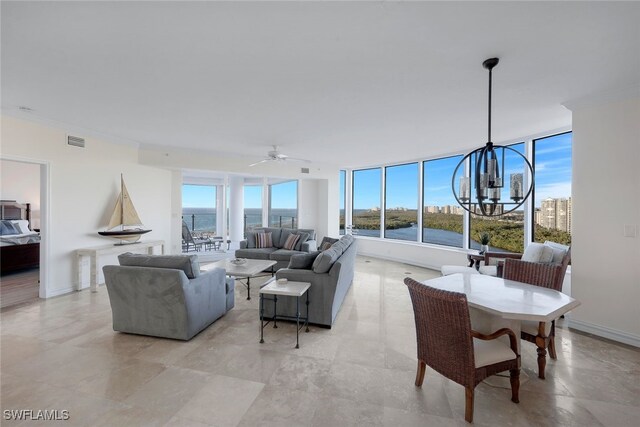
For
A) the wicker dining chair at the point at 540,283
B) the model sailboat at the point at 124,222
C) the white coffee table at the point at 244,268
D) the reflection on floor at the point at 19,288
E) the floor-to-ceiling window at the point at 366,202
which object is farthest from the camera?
the floor-to-ceiling window at the point at 366,202

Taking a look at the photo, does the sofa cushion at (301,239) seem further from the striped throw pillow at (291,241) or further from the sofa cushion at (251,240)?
the sofa cushion at (251,240)

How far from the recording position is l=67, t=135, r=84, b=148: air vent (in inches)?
175

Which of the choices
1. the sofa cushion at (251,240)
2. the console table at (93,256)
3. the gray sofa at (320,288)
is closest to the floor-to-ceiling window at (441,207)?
the gray sofa at (320,288)

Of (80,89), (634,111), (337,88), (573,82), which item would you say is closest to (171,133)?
(80,89)

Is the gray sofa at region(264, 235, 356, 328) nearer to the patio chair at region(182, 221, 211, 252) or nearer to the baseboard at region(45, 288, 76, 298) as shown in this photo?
the baseboard at region(45, 288, 76, 298)

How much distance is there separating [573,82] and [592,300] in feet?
8.08

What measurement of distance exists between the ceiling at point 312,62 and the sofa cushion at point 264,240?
2888mm

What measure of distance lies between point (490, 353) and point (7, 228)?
30.3 feet

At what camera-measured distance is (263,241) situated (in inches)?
252

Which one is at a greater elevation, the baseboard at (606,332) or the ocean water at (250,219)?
the ocean water at (250,219)

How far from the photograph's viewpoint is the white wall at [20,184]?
22.4ft

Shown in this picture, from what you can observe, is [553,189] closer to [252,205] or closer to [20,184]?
[252,205]

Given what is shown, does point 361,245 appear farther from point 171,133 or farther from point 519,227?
point 171,133

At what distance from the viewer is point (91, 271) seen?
4.57 metres
